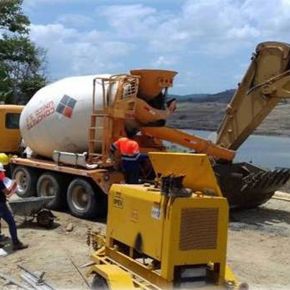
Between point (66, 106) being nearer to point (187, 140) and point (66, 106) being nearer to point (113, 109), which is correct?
point (113, 109)

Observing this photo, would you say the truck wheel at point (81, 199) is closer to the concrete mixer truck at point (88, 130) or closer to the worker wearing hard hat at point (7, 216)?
the concrete mixer truck at point (88, 130)

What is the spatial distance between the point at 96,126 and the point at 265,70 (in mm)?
3886

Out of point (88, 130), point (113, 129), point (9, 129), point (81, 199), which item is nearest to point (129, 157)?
point (113, 129)

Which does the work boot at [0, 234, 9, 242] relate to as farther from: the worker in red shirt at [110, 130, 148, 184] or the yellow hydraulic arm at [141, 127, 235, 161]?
the yellow hydraulic arm at [141, 127, 235, 161]

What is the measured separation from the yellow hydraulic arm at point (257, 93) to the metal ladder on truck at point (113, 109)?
9.23 ft

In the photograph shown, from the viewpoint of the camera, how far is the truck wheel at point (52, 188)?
13578 millimetres

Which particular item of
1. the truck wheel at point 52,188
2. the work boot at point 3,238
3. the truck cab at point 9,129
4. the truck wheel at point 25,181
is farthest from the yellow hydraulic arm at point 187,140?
the truck cab at point 9,129

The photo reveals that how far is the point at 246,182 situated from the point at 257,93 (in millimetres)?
2000

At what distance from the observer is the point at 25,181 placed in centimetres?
1482

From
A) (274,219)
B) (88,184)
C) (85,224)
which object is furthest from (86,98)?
(274,219)

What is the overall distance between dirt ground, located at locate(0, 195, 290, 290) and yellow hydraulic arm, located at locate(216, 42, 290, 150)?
6.37ft

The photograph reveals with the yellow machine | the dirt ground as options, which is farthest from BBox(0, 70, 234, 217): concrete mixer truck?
the yellow machine

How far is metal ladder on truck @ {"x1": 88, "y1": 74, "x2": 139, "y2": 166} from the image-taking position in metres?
12.4

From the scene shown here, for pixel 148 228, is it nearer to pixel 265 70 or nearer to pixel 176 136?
pixel 176 136
